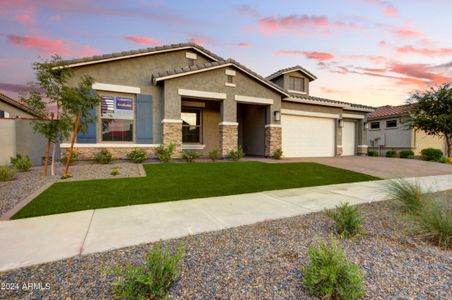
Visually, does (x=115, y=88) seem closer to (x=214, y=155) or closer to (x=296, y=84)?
(x=214, y=155)

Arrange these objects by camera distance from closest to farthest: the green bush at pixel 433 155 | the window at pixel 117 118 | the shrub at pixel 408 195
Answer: the shrub at pixel 408 195 → the window at pixel 117 118 → the green bush at pixel 433 155

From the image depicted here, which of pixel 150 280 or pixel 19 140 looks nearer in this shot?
pixel 150 280

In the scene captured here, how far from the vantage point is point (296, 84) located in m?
17.4

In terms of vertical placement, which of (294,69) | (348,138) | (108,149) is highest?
(294,69)

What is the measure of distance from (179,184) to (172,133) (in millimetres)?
4703

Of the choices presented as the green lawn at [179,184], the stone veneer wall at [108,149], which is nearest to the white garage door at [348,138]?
the green lawn at [179,184]

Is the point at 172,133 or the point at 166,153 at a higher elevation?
the point at 172,133

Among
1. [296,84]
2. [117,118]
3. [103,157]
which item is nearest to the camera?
[103,157]

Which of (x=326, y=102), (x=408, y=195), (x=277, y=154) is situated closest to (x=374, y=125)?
(x=326, y=102)

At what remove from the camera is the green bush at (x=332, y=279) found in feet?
6.24

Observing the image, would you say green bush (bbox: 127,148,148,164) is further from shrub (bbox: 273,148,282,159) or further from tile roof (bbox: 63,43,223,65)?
shrub (bbox: 273,148,282,159)

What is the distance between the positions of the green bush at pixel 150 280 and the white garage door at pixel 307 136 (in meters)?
13.1

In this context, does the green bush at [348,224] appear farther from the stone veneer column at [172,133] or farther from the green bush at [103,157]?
the green bush at [103,157]

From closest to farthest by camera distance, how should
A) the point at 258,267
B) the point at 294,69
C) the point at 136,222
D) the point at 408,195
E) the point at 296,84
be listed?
the point at 258,267
the point at 136,222
the point at 408,195
the point at 294,69
the point at 296,84
